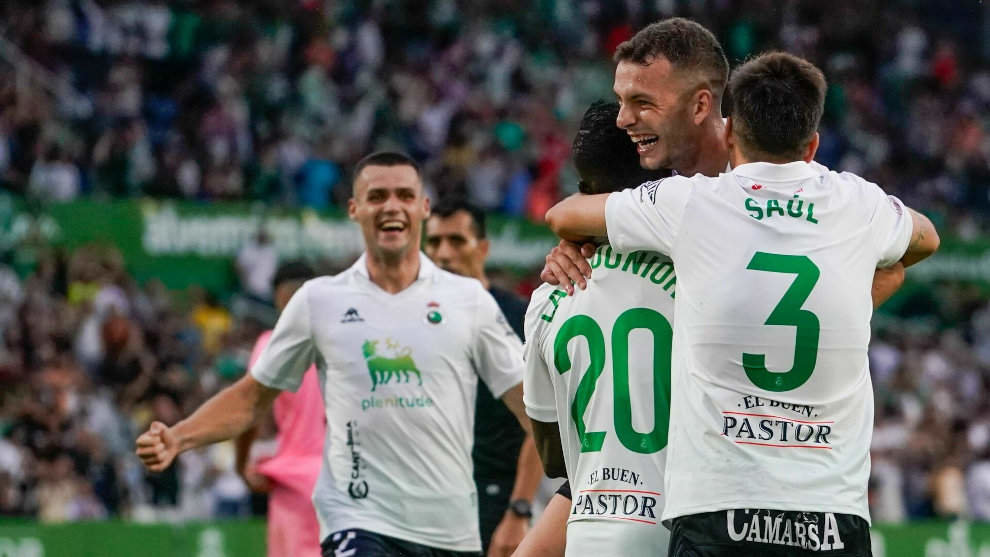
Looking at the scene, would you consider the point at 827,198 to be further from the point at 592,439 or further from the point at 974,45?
the point at 974,45

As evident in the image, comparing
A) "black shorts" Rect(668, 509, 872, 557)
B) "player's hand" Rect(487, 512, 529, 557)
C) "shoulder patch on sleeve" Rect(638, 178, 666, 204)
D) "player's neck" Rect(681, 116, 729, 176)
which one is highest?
"player's neck" Rect(681, 116, 729, 176)

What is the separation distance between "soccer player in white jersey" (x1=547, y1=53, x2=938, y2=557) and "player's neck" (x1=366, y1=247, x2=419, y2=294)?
3.24 metres

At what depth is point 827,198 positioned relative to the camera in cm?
423

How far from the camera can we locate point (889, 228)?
432 centimetres

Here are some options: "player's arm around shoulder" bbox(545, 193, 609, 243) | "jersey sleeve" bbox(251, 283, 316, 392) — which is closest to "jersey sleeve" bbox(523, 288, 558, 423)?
"player's arm around shoulder" bbox(545, 193, 609, 243)

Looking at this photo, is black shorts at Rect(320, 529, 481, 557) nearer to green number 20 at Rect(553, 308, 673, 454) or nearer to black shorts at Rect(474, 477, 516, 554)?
black shorts at Rect(474, 477, 516, 554)

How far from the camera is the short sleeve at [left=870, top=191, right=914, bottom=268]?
4289mm

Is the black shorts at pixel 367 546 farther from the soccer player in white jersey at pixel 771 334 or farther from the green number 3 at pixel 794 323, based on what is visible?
the green number 3 at pixel 794 323

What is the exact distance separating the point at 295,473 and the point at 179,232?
9.99 m

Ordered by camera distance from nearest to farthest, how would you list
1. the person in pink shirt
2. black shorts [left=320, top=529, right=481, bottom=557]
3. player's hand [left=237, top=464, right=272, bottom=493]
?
black shorts [left=320, top=529, right=481, bottom=557]
the person in pink shirt
player's hand [left=237, top=464, right=272, bottom=493]

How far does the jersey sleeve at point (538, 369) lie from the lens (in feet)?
15.9

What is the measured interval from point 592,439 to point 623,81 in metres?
1.06

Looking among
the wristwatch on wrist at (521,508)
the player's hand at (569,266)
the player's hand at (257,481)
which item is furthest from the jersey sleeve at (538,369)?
the player's hand at (257,481)

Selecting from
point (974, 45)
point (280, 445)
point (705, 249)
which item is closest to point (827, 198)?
point (705, 249)
